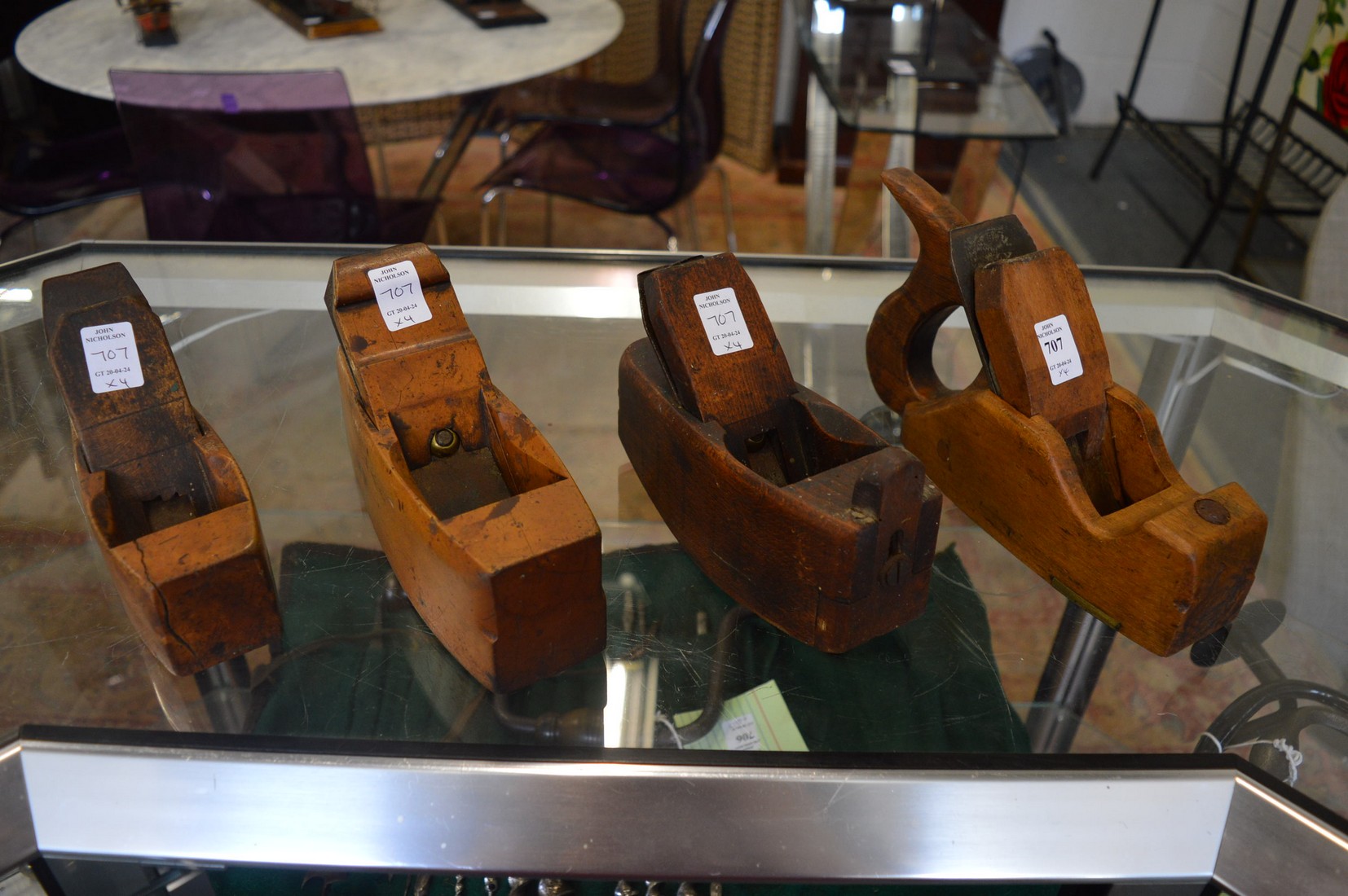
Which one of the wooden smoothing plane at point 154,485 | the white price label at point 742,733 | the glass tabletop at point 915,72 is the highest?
the wooden smoothing plane at point 154,485

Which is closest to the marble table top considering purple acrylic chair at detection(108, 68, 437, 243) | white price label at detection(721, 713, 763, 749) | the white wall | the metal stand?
purple acrylic chair at detection(108, 68, 437, 243)

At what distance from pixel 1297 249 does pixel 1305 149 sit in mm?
359

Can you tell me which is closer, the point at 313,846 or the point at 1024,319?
the point at 313,846

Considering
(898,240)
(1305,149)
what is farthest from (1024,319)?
(1305,149)

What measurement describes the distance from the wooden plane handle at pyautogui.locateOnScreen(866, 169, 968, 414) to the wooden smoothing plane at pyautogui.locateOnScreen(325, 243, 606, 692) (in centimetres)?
39

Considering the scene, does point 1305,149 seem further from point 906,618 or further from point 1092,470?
point 906,618

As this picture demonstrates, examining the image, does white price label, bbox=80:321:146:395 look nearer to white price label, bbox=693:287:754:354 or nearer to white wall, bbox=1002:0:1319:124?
white price label, bbox=693:287:754:354

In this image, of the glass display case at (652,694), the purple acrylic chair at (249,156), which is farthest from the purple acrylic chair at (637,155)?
the glass display case at (652,694)

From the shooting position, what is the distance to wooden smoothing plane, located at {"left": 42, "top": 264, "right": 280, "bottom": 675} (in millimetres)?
619

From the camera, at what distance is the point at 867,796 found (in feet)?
1.85

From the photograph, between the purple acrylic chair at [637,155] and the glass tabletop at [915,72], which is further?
the purple acrylic chair at [637,155]

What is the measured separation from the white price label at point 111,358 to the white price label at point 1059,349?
70 centimetres

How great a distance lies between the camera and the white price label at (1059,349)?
0.78 metres

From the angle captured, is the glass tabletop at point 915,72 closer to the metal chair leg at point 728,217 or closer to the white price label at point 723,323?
the metal chair leg at point 728,217
